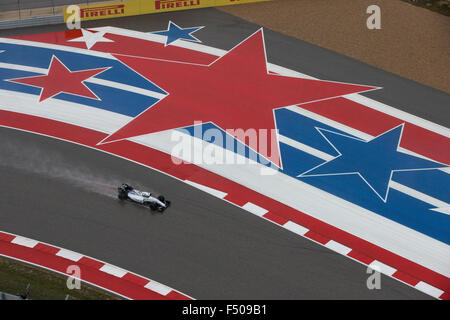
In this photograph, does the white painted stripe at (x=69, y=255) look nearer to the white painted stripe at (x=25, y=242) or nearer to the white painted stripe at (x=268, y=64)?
the white painted stripe at (x=25, y=242)

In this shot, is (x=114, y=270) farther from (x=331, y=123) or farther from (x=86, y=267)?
(x=331, y=123)

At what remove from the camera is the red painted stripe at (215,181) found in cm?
2656

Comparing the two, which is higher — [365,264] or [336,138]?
[336,138]

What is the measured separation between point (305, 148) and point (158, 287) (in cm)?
978

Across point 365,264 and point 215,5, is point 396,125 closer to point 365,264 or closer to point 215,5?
point 365,264

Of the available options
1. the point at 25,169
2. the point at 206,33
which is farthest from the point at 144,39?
the point at 25,169

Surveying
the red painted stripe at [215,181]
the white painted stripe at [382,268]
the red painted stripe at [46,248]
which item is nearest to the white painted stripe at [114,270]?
the red painted stripe at [46,248]

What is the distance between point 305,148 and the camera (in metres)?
31.3

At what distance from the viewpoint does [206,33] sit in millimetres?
38188

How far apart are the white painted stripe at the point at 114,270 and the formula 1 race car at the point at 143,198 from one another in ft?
10.7

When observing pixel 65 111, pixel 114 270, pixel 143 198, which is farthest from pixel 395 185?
pixel 65 111
